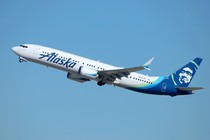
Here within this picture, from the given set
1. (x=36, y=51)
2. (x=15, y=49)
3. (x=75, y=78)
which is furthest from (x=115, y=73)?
(x=15, y=49)

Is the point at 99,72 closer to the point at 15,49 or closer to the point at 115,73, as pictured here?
the point at 115,73

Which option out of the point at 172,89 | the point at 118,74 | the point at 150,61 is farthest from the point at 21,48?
the point at 172,89

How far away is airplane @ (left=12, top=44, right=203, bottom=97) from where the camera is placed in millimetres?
69438

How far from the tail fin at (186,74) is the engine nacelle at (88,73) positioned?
49.3 feet

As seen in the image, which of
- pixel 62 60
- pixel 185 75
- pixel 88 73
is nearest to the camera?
pixel 88 73

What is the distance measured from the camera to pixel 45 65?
70500mm

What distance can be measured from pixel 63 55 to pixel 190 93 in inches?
850

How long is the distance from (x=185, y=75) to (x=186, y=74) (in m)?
0.43

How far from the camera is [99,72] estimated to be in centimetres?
6969

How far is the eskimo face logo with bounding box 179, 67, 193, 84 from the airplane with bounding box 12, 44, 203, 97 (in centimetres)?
185

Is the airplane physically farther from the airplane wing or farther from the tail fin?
the tail fin

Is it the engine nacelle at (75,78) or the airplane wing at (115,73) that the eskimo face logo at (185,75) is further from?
the engine nacelle at (75,78)

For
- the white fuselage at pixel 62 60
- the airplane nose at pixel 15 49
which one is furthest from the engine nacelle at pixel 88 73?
the airplane nose at pixel 15 49

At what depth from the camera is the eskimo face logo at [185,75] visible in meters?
78.2
